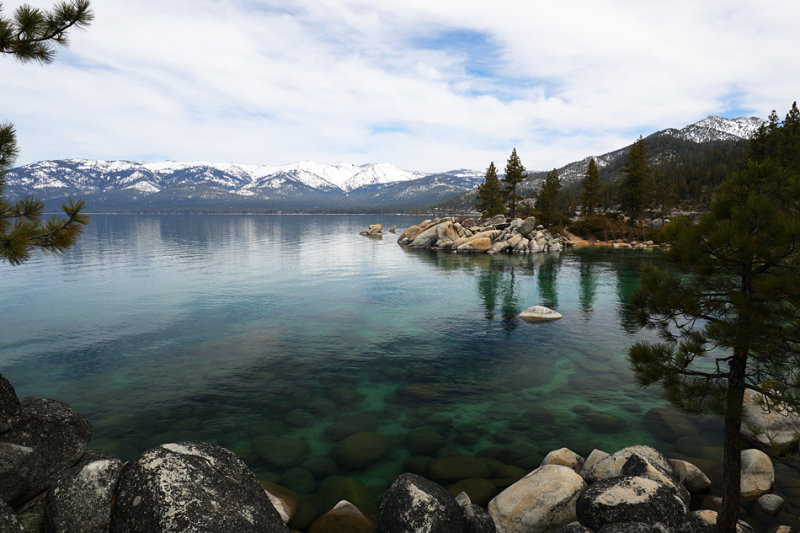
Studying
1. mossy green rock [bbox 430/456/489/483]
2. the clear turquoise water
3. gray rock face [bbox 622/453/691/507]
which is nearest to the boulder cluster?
the clear turquoise water

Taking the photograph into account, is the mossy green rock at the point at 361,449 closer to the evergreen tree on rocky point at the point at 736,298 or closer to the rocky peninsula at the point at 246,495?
the rocky peninsula at the point at 246,495

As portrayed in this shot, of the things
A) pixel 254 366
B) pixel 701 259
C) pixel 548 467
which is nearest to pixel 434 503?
pixel 548 467

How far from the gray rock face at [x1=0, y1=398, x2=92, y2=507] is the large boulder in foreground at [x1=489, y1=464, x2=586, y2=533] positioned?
11.4 m

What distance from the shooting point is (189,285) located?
1805 inches

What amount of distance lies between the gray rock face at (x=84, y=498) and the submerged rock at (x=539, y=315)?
2882cm

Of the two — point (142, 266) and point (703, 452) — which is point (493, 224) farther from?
point (703, 452)

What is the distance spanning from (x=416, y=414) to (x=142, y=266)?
5973 cm

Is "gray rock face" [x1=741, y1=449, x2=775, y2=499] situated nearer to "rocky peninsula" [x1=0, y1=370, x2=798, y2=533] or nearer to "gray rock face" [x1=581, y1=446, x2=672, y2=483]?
"rocky peninsula" [x1=0, y1=370, x2=798, y2=533]

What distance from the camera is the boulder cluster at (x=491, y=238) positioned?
8019cm

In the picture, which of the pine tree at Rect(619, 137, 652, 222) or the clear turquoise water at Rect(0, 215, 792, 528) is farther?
the pine tree at Rect(619, 137, 652, 222)

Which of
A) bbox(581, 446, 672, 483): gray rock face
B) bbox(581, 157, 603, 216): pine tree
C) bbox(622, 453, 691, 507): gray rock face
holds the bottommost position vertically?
bbox(581, 446, 672, 483): gray rock face

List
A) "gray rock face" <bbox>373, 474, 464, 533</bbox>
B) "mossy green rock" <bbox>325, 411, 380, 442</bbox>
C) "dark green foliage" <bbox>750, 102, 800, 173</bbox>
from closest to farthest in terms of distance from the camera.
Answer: "gray rock face" <bbox>373, 474, 464, 533</bbox> < "mossy green rock" <bbox>325, 411, 380, 442</bbox> < "dark green foliage" <bbox>750, 102, 800, 173</bbox>

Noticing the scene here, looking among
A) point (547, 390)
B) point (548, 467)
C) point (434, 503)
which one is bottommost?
point (547, 390)

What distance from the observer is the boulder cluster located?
3157 inches
